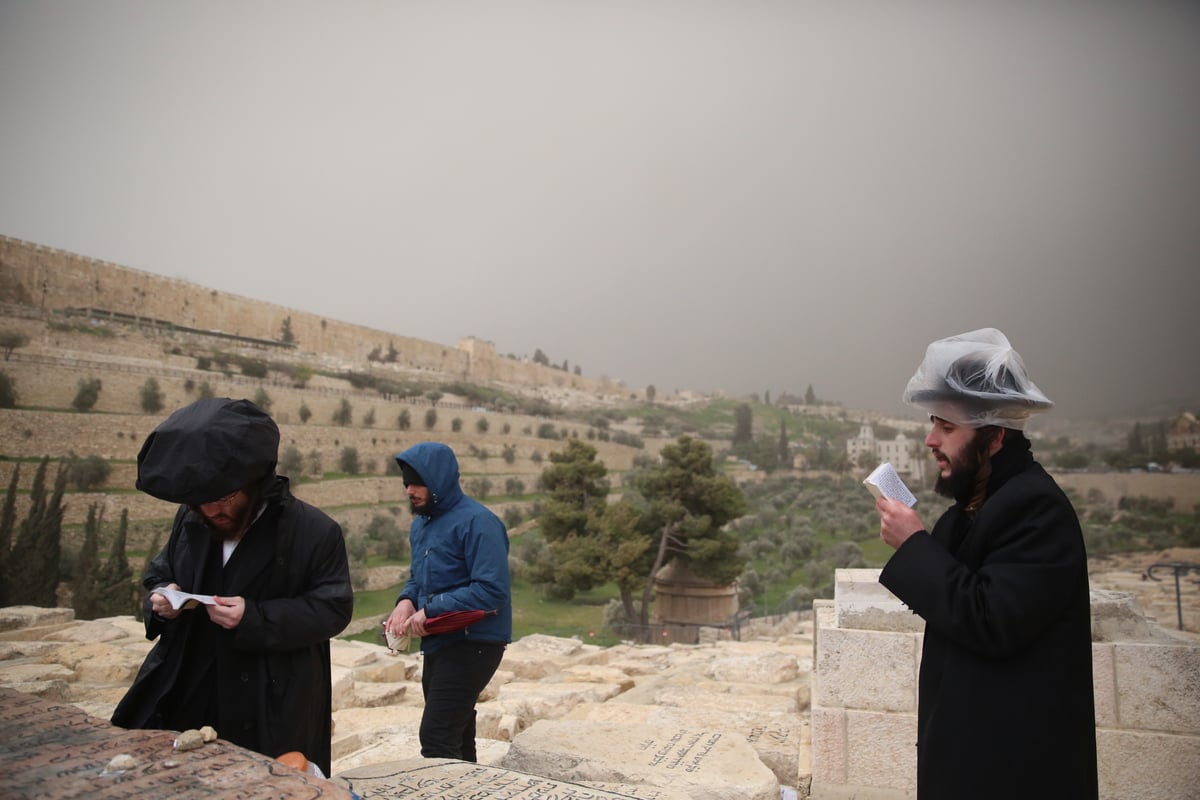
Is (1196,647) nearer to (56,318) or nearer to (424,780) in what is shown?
(424,780)

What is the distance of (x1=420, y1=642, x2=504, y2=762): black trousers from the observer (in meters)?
2.88

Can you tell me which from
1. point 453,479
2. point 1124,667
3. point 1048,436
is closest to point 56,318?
point 453,479

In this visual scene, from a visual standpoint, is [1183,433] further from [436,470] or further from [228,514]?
[228,514]

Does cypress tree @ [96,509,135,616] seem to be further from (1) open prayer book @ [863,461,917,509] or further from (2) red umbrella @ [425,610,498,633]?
(1) open prayer book @ [863,461,917,509]

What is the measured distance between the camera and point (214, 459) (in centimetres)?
188

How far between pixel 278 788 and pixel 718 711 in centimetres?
399

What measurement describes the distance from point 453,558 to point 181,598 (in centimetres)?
139

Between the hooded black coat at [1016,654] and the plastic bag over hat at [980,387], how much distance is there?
0.16 meters

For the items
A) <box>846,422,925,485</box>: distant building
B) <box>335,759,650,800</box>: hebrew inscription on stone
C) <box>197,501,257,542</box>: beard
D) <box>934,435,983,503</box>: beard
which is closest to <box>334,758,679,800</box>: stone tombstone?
<box>335,759,650,800</box>: hebrew inscription on stone

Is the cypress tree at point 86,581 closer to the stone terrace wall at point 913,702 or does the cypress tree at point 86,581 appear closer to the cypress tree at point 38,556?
the cypress tree at point 38,556

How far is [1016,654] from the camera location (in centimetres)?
154

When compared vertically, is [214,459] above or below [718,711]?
above

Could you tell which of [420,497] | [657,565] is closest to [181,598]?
[420,497]

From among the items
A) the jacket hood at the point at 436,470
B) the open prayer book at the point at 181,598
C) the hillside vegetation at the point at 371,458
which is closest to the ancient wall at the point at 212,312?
the hillside vegetation at the point at 371,458
